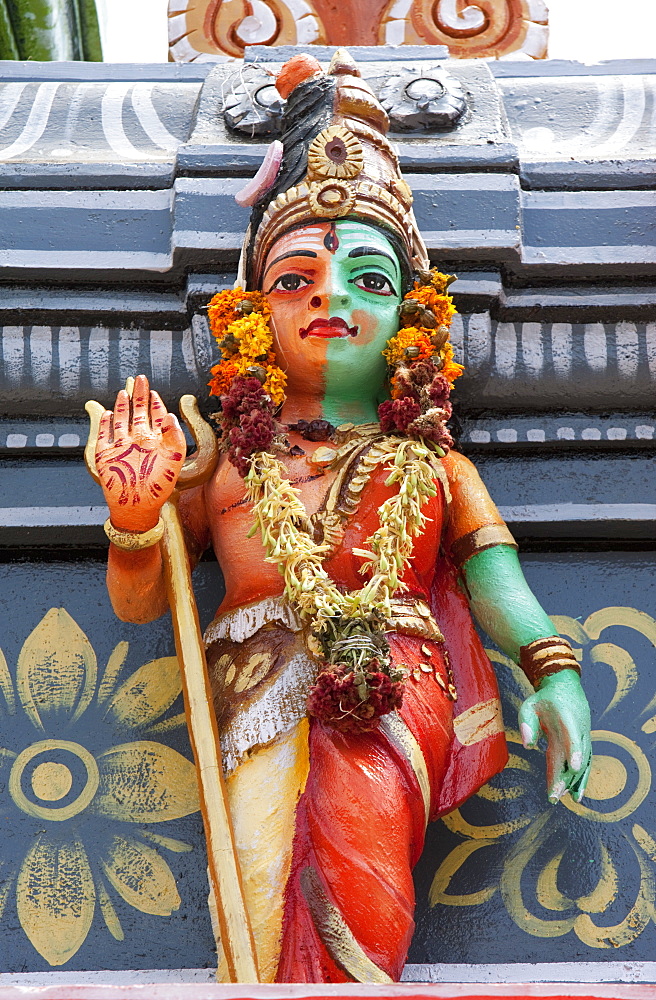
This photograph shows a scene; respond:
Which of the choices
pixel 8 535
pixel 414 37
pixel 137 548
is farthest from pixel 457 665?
pixel 414 37

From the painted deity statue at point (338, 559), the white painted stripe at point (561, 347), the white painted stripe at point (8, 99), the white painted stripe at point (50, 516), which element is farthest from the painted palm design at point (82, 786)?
the white painted stripe at point (8, 99)

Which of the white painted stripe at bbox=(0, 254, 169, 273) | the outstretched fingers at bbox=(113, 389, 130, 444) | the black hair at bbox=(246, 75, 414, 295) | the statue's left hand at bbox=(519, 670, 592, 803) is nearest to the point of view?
the statue's left hand at bbox=(519, 670, 592, 803)

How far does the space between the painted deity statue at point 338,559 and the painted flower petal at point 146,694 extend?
1.13ft

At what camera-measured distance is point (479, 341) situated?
3.68 m

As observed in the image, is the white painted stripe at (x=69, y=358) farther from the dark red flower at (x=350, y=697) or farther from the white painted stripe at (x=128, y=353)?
the dark red flower at (x=350, y=697)

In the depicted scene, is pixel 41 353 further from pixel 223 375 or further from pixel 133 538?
pixel 133 538

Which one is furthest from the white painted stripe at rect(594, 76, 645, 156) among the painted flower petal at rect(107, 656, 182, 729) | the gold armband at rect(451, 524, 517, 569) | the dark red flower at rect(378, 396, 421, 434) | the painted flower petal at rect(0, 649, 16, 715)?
the painted flower petal at rect(0, 649, 16, 715)

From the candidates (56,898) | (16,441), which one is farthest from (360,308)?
(56,898)

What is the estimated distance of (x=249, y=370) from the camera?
322cm

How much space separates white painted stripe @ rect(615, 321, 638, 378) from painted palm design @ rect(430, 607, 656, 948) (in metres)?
0.86

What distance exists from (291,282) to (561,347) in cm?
90

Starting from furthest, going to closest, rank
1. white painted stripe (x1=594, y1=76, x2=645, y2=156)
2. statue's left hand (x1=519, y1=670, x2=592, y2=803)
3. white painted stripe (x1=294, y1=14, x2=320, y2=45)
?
white painted stripe (x1=294, y1=14, x2=320, y2=45), white painted stripe (x1=594, y1=76, x2=645, y2=156), statue's left hand (x1=519, y1=670, x2=592, y2=803)

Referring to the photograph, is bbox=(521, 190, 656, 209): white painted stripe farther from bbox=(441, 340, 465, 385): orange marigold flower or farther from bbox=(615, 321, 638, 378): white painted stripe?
bbox=(441, 340, 465, 385): orange marigold flower

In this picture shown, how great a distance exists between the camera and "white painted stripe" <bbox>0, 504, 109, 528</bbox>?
3.64m
